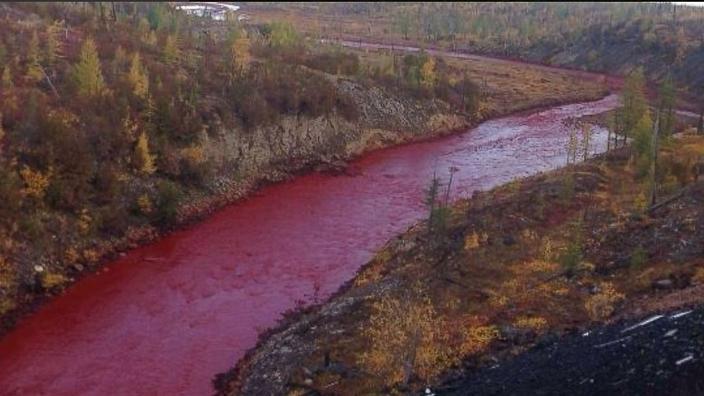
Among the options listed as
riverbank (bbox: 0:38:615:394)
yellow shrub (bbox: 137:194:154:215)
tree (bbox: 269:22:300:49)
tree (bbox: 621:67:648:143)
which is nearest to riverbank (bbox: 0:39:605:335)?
riverbank (bbox: 0:38:615:394)

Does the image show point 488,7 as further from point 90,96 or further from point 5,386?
point 5,386

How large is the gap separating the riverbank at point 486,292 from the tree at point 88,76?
19103 millimetres

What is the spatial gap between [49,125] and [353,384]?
72.3ft

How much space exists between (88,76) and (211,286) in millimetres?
16526

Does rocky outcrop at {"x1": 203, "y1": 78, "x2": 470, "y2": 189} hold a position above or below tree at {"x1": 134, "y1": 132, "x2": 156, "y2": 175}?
below

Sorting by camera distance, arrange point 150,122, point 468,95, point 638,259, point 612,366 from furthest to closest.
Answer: point 468,95 → point 150,122 → point 638,259 → point 612,366

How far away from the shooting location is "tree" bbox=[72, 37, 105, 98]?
41.3 metres

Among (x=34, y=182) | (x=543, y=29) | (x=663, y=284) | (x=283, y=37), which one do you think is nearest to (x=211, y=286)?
(x=34, y=182)

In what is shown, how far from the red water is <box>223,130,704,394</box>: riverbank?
6.20 ft

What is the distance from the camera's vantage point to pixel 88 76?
137 ft

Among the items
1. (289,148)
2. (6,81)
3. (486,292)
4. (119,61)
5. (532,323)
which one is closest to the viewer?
(532,323)

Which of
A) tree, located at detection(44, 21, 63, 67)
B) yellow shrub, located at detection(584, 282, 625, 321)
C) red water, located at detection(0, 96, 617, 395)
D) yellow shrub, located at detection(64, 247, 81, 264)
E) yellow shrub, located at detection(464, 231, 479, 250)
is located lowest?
red water, located at detection(0, 96, 617, 395)

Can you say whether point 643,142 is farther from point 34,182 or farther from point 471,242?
point 34,182

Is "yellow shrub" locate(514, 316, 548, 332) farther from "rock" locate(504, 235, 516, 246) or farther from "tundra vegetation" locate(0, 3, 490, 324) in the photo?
"tundra vegetation" locate(0, 3, 490, 324)
